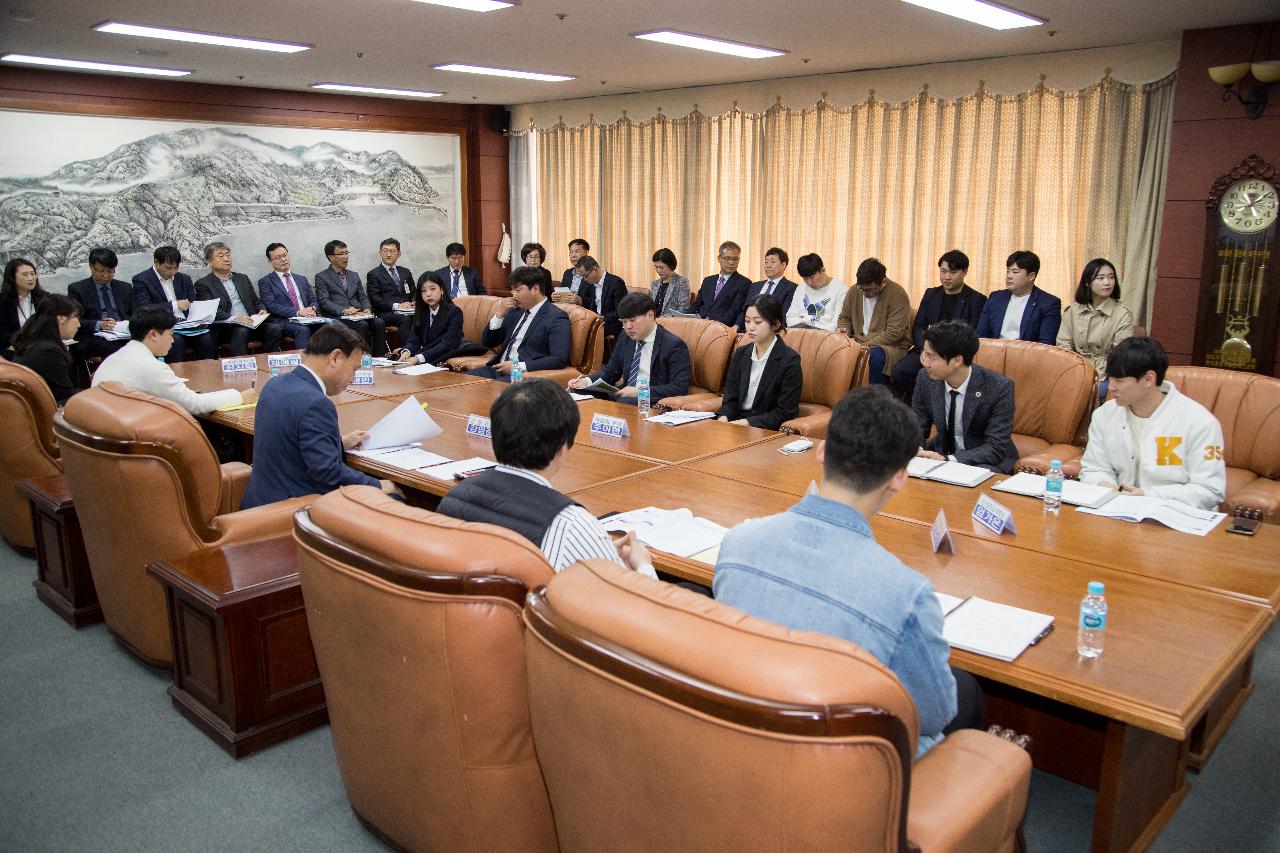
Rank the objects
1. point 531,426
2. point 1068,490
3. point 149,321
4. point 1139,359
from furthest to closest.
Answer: point 149,321 → point 1139,359 → point 1068,490 → point 531,426

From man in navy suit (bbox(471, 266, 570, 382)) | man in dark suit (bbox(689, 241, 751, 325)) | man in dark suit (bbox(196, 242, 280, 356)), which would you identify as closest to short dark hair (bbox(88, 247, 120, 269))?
man in dark suit (bbox(196, 242, 280, 356))

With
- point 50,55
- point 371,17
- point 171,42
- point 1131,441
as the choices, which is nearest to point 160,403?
point 1131,441

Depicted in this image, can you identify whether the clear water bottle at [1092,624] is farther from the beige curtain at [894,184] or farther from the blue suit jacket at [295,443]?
the beige curtain at [894,184]

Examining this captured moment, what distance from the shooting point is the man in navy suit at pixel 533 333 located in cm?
616

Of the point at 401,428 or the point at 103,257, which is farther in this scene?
the point at 103,257

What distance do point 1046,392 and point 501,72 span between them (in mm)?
5450

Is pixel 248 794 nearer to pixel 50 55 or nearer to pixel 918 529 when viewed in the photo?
pixel 918 529

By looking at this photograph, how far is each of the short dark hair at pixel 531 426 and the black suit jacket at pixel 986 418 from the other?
2120 mm

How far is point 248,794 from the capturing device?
8.48 ft

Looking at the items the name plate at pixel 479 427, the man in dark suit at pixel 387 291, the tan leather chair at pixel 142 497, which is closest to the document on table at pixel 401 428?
the name plate at pixel 479 427

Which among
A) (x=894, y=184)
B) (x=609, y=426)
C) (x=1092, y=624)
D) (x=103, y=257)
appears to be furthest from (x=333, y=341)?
(x=894, y=184)

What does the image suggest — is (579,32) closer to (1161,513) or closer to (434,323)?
(434,323)

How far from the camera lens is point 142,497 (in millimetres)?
2910

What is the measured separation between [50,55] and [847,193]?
6.41m
